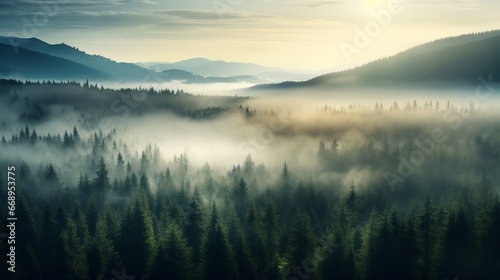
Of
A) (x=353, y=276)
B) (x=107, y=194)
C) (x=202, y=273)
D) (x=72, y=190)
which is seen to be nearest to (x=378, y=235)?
(x=353, y=276)

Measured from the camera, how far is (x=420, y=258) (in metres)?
101

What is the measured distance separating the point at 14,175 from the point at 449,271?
6009 inches

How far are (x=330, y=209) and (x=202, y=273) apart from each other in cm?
7720

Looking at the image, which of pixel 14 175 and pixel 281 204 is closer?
pixel 281 204

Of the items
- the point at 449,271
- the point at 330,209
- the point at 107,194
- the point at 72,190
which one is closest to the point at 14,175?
the point at 72,190

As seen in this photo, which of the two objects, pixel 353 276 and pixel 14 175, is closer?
pixel 353 276

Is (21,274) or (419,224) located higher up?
(419,224)

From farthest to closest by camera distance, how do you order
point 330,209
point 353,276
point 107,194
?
point 107,194
point 330,209
point 353,276

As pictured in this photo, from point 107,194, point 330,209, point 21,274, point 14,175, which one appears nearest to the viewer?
point 21,274

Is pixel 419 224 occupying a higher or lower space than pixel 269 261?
higher

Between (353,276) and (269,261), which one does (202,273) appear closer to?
(269,261)

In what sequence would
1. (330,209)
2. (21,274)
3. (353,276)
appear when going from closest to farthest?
(353,276), (21,274), (330,209)

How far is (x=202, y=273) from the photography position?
324ft

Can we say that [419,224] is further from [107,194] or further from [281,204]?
[107,194]
